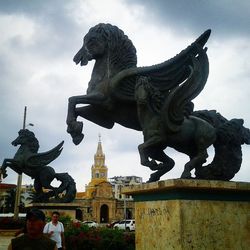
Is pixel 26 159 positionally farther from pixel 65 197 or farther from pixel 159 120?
pixel 159 120

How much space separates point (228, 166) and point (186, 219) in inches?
55.2

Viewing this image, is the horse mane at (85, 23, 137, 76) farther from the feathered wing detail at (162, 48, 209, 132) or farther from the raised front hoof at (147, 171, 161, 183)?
the raised front hoof at (147, 171, 161, 183)

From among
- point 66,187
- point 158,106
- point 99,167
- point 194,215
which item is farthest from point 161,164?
point 99,167

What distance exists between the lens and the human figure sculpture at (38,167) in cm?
1524

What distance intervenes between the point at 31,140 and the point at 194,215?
12025 mm

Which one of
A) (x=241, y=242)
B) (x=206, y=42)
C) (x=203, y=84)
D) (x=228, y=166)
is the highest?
(x=206, y=42)

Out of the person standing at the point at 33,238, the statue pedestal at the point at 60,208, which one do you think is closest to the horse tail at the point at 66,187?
the statue pedestal at the point at 60,208

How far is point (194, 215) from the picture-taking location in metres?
4.54

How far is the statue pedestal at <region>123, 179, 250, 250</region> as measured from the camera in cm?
446

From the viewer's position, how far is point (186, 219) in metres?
4.45

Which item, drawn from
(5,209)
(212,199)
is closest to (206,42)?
(212,199)

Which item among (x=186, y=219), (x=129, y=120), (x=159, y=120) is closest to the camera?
(x=186, y=219)

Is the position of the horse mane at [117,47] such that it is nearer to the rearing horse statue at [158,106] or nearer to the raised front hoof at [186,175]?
the rearing horse statue at [158,106]

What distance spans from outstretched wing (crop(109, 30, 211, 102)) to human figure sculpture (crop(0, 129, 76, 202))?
411 inches
